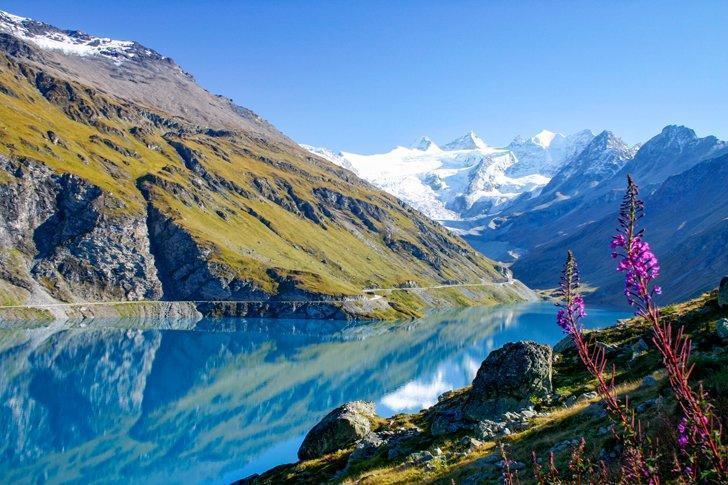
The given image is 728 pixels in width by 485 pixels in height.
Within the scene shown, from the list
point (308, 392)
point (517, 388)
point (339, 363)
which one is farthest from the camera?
point (339, 363)

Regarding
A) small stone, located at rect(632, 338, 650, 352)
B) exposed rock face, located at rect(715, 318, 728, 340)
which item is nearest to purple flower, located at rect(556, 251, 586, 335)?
exposed rock face, located at rect(715, 318, 728, 340)

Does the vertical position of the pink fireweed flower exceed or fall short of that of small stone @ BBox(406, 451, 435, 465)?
it exceeds it

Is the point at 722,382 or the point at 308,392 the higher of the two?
the point at 308,392

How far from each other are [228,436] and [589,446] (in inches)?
2571

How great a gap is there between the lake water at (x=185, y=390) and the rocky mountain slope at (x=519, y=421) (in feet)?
91.3

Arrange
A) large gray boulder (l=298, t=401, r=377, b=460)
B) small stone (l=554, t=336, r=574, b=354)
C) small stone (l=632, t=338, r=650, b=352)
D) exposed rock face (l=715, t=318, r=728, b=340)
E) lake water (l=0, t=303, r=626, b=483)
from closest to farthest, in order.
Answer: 1. exposed rock face (l=715, t=318, r=728, b=340)
2. small stone (l=632, t=338, r=650, b=352)
3. large gray boulder (l=298, t=401, r=377, b=460)
4. small stone (l=554, t=336, r=574, b=354)
5. lake water (l=0, t=303, r=626, b=483)

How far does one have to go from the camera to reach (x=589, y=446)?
61.8 feet

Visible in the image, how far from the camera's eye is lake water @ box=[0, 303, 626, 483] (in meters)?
63.6

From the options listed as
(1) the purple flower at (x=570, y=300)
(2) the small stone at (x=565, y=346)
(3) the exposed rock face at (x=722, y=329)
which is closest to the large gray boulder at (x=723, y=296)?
(3) the exposed rock face at (x=722, y=329)

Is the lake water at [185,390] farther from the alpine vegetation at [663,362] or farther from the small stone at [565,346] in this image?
the alpine vegetation at [663,362]

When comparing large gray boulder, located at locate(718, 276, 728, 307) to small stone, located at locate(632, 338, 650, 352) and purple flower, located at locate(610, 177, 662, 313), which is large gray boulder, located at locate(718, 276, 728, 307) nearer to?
small stone, located at locate(632, 338, 650, 352)

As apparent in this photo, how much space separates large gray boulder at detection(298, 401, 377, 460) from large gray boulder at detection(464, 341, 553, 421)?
924 cm

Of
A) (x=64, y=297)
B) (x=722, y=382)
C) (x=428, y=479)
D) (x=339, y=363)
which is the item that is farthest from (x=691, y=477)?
(x=64, y=297)

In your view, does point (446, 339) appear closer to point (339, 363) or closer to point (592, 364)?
point (339, 363)
